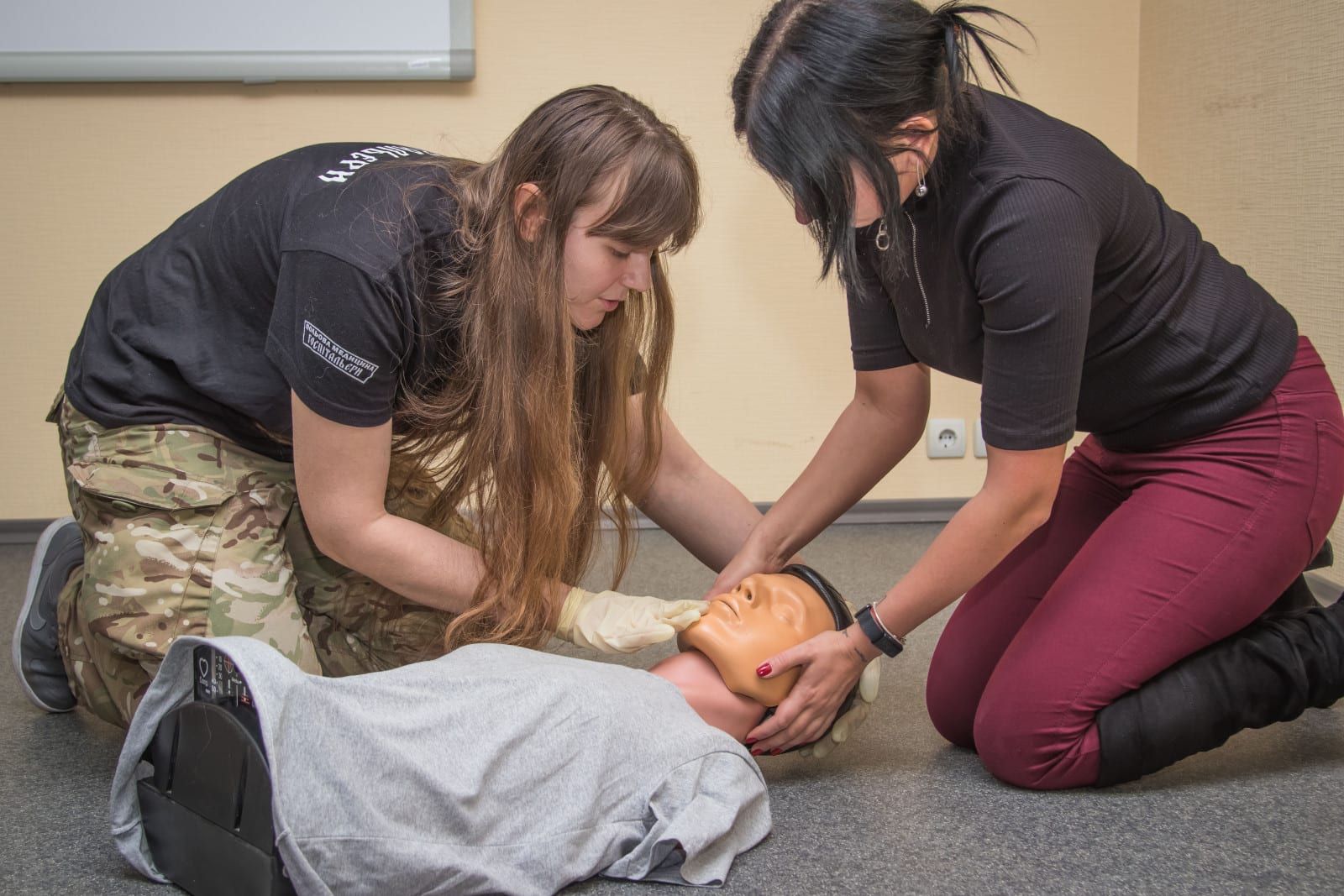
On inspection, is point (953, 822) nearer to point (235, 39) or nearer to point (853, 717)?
point (853, 717)

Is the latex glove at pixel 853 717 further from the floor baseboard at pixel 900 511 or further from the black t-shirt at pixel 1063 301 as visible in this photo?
the floor baseboard at pixel 900 511

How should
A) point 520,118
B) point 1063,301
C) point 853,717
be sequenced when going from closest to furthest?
1. point 1063,301
2. point 853,717
3. point 520,118

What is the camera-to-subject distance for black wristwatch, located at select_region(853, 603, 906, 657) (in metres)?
1.23

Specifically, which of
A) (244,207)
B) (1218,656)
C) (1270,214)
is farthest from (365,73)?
(1218,656)

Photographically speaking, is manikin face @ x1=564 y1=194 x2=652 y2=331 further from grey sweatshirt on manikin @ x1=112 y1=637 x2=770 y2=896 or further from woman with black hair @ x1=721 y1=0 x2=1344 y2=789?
grey sweatshirt on manikin @ x1=112 y1=637 x2=770 y2=896

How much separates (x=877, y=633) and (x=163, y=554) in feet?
2.67

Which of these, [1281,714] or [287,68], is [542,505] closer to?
[1281,714]

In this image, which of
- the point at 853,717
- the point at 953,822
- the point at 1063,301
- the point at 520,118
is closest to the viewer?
the point at 1063,301

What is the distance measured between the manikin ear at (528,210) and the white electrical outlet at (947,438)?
178 centimetres

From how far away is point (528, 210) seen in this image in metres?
1.24

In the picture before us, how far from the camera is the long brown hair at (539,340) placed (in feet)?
3.97

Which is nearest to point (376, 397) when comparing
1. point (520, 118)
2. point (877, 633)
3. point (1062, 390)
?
point (877, 633)

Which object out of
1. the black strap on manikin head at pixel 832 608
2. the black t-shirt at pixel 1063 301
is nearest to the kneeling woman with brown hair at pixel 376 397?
the black strap on manikin head at pixel 832 608

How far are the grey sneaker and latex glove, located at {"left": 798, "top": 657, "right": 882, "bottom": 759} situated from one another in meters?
1.00
